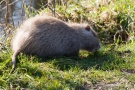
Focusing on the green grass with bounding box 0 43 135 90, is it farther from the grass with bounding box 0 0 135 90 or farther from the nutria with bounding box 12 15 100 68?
the nutria with bounding box 12 15 100 68

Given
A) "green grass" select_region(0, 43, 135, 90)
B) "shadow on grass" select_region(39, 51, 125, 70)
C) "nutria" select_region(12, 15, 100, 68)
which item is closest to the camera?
"green grass" select_region(0, 43, 135, 90)

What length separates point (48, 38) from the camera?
16.2ft

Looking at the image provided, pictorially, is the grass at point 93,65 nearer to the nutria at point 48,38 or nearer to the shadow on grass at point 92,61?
the shadow on grass at point 92,61

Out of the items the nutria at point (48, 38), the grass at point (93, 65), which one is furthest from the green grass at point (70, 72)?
the nutria at point (48, 38)

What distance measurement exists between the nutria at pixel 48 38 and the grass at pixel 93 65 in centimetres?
11

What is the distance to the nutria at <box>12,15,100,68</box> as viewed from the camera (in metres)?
4.87

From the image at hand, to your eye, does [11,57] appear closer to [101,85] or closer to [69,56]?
[69,56]

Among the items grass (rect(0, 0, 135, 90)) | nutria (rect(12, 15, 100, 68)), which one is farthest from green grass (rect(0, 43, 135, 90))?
nutria (rect(12, 15, 100, 68))

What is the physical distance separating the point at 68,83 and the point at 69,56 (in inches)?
44.3

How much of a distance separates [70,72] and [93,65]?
20.4 inches

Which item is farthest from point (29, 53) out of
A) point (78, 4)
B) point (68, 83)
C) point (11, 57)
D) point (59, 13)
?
point (78, 4)

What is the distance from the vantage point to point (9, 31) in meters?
5.97

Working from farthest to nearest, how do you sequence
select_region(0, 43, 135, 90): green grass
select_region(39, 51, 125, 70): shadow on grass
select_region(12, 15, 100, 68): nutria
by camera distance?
select_region(12, 15, 100, 68): nutria → select_region(39, 51, 125, 70): shadow on grass → select_region(0, 43, 135, 90): green grass

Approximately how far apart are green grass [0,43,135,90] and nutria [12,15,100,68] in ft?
0.37
